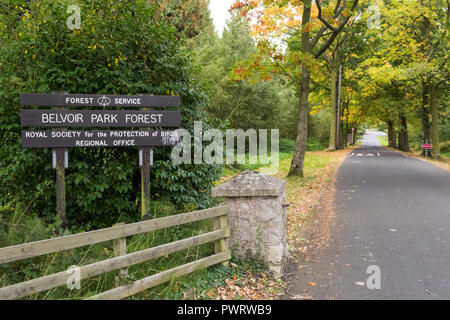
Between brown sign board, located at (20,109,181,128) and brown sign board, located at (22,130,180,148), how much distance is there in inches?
4.5

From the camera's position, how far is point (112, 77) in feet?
19.7

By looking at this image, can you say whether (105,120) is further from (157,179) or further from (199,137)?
(199,137)

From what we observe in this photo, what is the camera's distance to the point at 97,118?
5539 mm

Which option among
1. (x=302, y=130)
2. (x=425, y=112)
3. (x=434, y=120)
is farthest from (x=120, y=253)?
(x=425, y=112)

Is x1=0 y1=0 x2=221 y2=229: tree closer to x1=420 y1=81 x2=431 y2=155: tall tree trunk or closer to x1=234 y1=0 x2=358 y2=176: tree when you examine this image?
x1=234 y1=0 x2=358 y2=176: tree

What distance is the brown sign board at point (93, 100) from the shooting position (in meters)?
5.17

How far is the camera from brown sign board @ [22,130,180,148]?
519 centimetres

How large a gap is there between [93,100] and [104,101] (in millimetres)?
160

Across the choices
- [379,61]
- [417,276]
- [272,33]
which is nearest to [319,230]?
[417,276]

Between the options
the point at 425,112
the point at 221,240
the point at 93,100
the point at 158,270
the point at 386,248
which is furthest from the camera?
the point at 425,112

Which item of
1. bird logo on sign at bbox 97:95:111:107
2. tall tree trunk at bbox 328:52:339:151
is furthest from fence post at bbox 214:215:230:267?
tall tree trunk at bbox 328:52:339:151

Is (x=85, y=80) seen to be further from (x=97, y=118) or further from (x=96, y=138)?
(x=96, y=138)

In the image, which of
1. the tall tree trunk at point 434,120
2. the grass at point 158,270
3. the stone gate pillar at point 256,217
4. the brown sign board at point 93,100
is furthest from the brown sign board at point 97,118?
the tall tree trunk at point 434,120

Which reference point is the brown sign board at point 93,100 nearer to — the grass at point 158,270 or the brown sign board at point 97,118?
the brown sign board at point 97,118
